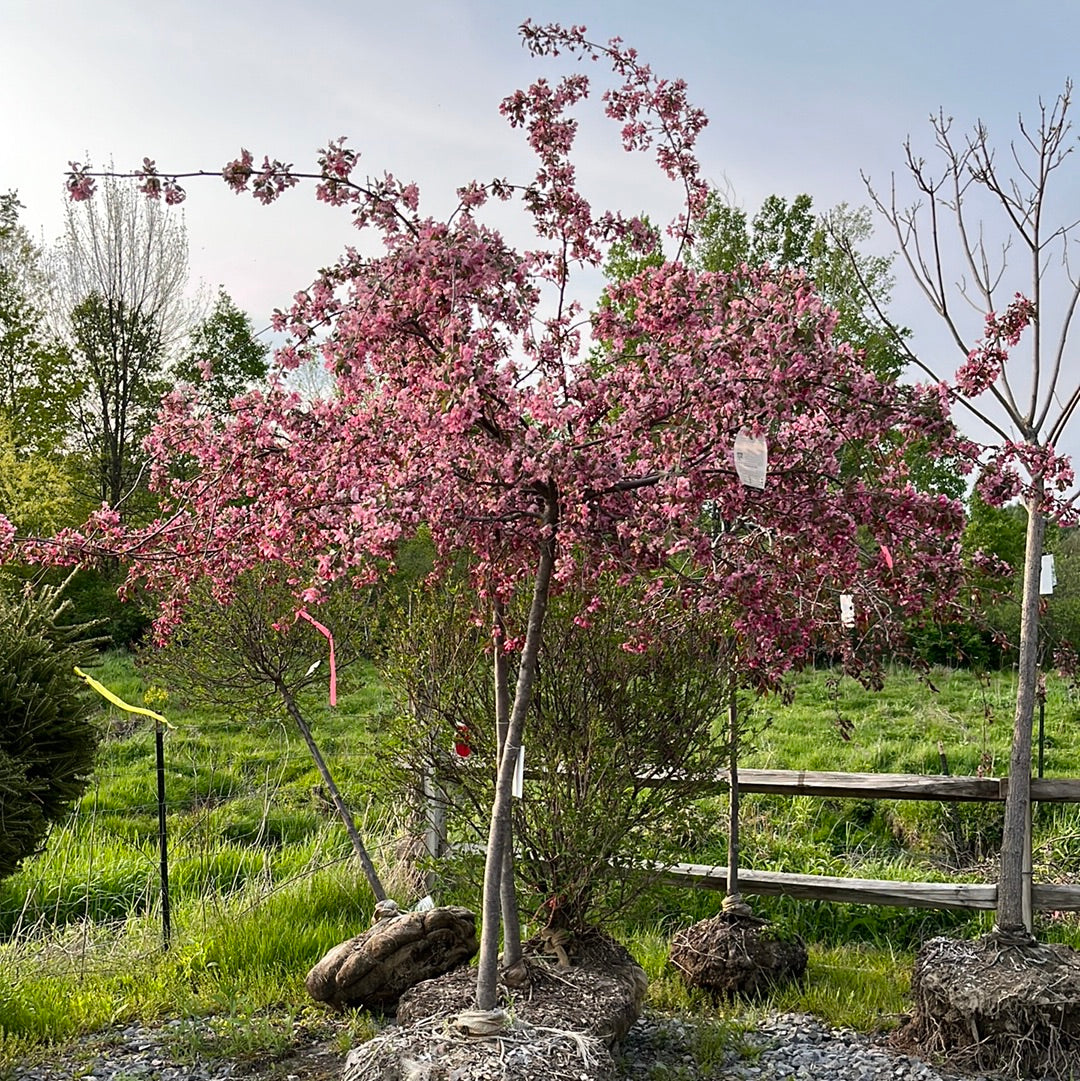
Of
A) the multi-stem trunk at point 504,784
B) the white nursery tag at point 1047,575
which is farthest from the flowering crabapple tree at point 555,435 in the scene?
the white nursery tag at point 1047,575

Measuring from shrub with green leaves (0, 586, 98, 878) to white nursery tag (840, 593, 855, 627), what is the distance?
2733 millimetres

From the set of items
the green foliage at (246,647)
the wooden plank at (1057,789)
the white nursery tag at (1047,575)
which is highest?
the white nursery tag at (1047,575)

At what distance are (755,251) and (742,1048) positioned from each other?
14.4m

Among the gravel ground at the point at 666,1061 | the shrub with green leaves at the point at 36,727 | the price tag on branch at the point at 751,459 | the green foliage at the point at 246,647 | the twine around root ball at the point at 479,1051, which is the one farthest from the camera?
the green foliage at the point at 246,647

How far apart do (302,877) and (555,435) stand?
319 centimetres

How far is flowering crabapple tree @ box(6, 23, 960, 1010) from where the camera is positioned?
274cm

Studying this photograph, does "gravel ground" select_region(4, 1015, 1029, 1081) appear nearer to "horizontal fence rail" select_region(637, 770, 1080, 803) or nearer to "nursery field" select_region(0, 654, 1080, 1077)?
"nursery field" select_region(0, 654, 1080, 1077)

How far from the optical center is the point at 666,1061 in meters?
3.61

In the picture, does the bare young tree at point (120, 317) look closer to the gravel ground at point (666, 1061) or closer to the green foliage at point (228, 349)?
the green foliage at point (228, 349)

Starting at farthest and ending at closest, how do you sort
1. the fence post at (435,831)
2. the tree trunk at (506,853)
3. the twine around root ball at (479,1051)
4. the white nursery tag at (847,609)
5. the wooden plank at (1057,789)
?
the fence post at (435,831) → the wooden plank at (1057,789) → the tree trunk at (506,853) → the white nursery tag at (847,609) → the twine around root ball at (479,1051)

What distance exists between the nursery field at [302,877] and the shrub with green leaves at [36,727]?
578 mm

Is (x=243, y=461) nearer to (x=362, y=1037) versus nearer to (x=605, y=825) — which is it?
(x=605, y=825)

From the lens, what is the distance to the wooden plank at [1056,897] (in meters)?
4.30

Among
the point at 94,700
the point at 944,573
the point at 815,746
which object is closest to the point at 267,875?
the point at 94,700
